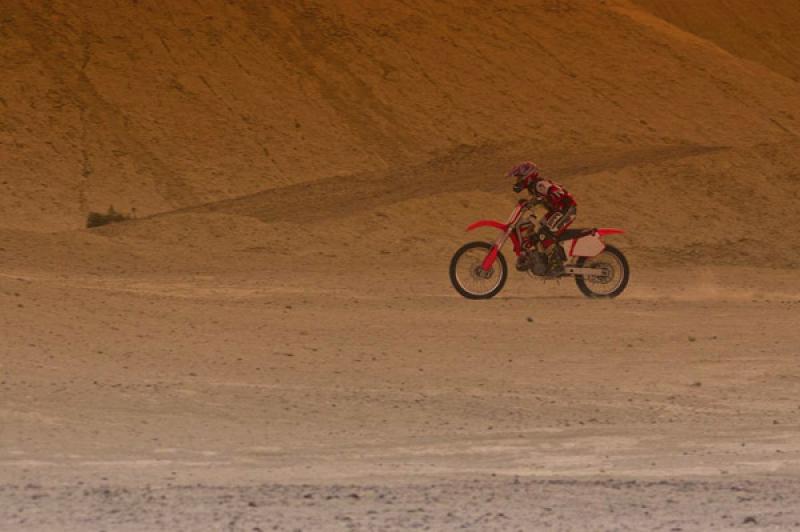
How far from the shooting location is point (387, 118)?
38344 millimetres

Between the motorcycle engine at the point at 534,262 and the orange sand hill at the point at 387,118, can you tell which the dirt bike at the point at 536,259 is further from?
the orange sand hill at the point at 387,118

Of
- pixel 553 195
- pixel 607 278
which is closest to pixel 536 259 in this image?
pixel 553 195

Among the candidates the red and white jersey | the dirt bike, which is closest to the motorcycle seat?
the dirt bike

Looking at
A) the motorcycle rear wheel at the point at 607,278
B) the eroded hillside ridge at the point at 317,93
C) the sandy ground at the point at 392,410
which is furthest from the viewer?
the eroded hillside ridge at the point at 317,93

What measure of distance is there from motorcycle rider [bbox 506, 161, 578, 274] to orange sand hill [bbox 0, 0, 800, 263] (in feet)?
30.6

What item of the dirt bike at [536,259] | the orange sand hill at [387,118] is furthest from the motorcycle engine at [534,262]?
the orange sand hill at [387,118]

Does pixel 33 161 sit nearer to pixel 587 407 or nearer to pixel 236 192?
pixel 236 192

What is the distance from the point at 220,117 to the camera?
37312mm

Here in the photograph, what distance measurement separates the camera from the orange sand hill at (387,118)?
30.6m

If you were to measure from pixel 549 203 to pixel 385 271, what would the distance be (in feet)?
19.4

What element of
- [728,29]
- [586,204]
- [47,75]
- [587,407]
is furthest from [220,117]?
[587,407]

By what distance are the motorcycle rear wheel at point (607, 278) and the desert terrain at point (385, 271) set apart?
0.65 feet

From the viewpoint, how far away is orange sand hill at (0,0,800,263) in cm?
3061

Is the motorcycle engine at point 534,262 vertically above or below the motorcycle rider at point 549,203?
below
